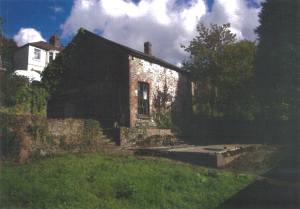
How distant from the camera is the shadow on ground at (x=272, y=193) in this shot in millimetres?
9281

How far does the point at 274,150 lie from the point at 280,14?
11796 mm

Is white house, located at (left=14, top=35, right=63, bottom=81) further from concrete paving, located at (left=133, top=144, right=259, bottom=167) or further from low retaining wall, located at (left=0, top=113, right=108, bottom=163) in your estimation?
concrete paving, located at (left=133, top=144, right=259, bottom=167)

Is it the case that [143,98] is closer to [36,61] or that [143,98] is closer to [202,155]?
[202,155]

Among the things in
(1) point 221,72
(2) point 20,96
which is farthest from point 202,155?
(1) point 221,72

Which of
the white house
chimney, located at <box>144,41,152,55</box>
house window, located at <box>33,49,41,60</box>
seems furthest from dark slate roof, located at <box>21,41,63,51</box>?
chimney, located at <box>144,41,152,55</box>

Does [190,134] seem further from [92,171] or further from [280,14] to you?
[92,171]

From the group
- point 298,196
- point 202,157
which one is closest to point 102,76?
point 202,157

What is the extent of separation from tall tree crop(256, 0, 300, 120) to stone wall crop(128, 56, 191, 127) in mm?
5517

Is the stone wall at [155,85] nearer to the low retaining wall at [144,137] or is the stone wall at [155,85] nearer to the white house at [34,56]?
the low retaining wall at [144,137]

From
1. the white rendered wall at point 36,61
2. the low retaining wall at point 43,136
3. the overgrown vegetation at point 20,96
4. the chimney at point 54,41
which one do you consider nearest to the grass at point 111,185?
Answer: the low retaining wall at point 43,136

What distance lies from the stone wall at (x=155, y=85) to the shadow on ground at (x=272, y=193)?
10937 millimetres

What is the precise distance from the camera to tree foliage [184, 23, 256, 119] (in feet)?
90.6

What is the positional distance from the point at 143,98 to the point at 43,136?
A: 1045cm

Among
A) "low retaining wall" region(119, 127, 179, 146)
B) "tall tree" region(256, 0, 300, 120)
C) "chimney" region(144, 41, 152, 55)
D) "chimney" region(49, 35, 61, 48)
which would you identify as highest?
"chimney" region(49, 35, 61, 48)
